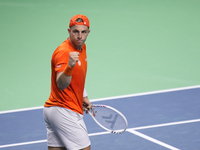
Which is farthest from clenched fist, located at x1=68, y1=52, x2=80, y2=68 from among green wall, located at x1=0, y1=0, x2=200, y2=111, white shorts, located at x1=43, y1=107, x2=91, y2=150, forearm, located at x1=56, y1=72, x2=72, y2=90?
green wall, located at x1=0, y1=0, x2=200, y2=111

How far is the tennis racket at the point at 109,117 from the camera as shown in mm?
4758

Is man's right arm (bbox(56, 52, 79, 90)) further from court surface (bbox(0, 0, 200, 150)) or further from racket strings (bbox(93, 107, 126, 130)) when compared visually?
court surface (bbox(0, 0, 200, 150))

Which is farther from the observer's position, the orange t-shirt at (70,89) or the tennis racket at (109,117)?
the tennis racket at (109,117)

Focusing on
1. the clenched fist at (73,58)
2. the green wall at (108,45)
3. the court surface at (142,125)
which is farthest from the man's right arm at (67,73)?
the green wall at (108,45)

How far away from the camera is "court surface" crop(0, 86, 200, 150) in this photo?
6.28m

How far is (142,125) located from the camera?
698 centimetres

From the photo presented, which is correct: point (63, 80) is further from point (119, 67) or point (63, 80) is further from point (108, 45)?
point (108, 45)

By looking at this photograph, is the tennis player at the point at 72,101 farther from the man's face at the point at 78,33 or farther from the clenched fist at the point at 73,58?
the clenched fist at the point at 73,58

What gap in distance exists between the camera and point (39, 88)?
9.01 m

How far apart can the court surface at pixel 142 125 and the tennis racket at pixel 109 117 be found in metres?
1.32

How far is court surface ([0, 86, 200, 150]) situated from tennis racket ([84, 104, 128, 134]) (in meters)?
1.32

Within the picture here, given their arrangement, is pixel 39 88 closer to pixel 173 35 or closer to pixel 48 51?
pixel 48 51

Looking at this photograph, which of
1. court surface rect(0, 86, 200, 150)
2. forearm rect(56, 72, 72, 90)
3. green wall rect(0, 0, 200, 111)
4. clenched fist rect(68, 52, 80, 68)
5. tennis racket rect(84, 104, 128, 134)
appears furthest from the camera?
green wall rect(0, 0, 200, 111)

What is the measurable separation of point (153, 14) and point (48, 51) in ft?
10.7
